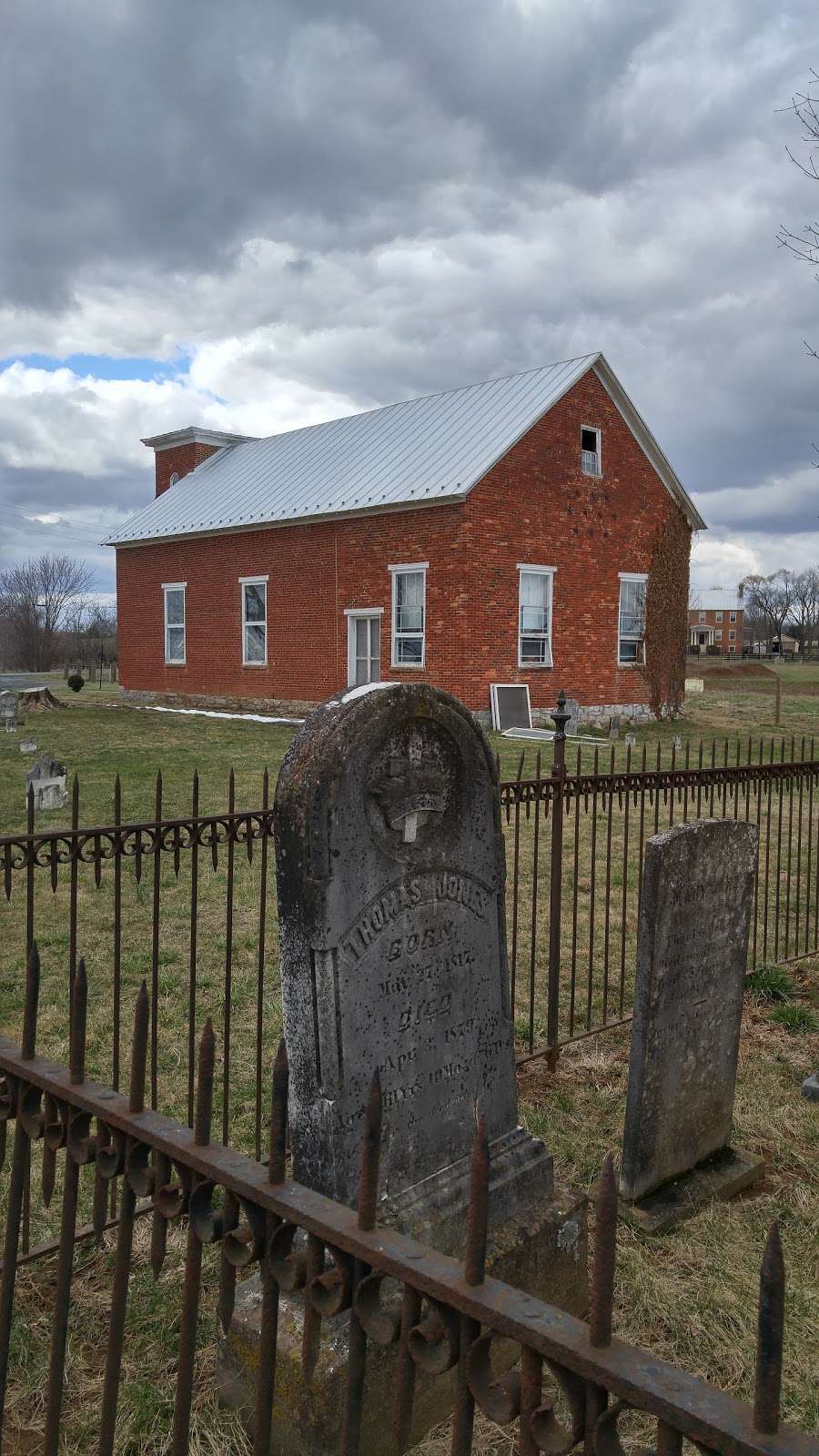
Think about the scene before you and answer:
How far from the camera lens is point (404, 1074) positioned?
3012mm

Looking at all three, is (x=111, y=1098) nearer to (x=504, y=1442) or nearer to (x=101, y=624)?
(x=504, y=1442)

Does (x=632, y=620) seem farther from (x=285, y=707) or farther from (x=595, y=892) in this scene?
(x=595, y=892)

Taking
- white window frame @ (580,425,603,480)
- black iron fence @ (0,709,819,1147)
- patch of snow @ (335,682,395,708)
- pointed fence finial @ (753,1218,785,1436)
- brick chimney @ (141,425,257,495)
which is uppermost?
brick chimney @ (141,425,257,495)

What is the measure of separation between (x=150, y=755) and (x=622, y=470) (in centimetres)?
1186

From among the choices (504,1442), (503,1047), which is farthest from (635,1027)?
(504,1442)

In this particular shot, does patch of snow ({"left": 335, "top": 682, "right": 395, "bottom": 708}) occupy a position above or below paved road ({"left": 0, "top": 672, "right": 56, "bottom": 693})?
above

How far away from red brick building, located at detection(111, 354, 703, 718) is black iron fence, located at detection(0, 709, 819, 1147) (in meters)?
10.4

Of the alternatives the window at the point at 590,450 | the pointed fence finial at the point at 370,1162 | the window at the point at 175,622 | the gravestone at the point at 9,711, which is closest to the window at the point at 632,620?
the window at the point at 590,450

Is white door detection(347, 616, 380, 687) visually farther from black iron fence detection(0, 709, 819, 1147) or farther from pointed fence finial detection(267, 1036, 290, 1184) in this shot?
pointed fence finial detection(267, 1036, 290, 1184)

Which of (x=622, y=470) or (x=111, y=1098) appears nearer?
(x=111, y=1098)

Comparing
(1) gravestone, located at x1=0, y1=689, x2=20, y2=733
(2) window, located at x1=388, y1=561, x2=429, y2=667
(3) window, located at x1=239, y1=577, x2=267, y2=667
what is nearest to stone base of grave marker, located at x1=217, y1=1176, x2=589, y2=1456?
(2) window, located at x1=388, y1=561, x2=429, y2=667

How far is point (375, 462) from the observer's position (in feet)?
71.2

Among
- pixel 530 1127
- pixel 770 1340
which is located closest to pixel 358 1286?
pixel 770 1340

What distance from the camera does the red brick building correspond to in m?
19.1
